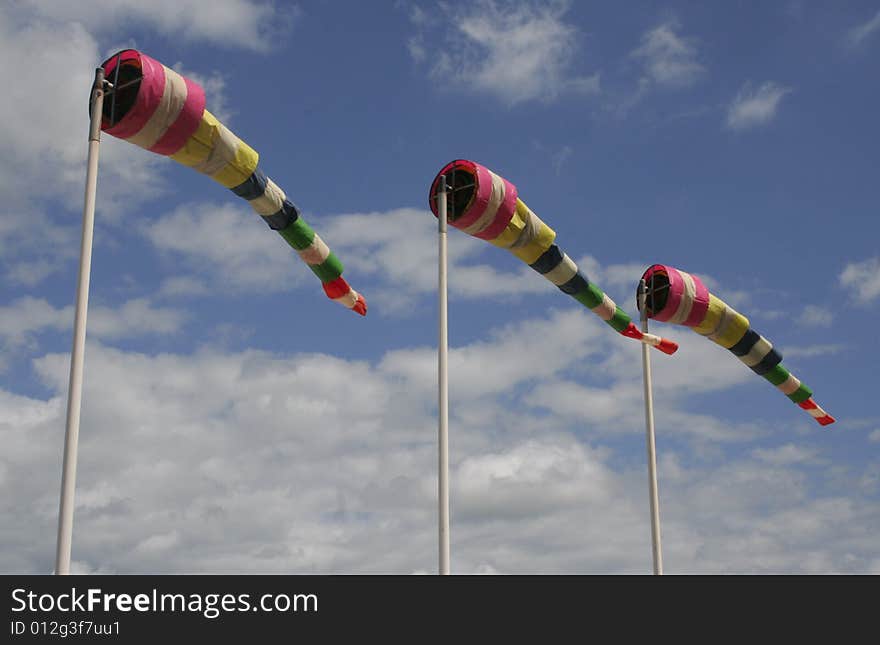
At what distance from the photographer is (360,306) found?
20281 mm

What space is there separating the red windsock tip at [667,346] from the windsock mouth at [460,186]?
6.74m

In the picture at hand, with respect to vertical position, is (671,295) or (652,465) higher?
(671,295)

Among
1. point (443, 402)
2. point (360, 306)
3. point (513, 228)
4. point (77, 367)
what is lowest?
point (77, 367)

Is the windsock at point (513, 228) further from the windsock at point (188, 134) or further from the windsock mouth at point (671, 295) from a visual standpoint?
the windsock at point (188, 134)

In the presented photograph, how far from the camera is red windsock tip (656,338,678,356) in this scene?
23375mm

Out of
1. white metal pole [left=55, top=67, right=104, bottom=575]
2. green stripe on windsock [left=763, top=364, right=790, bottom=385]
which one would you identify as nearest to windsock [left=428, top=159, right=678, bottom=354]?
green stripe on windsock [left=763, top=364, right=790, bottom=385]

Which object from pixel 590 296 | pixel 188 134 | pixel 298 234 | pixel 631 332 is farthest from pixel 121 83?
pixel 631 332

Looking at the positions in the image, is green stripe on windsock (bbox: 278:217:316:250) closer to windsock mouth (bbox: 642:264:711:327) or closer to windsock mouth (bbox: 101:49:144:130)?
windsock mouth (bbox: 101:49:144:130)

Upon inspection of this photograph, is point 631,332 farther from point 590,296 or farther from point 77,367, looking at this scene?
point 77,367

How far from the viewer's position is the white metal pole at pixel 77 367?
11953mm

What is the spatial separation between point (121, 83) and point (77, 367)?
462 cm

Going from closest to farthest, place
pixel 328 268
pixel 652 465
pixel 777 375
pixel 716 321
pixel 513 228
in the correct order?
pixel 328 268 < pixel 513 228 < pixel 652 465 < pixel 716 321 < pixel 777 375
